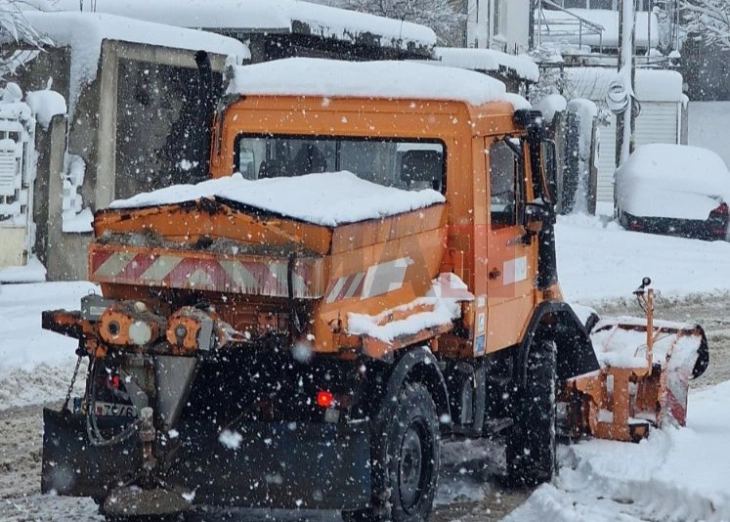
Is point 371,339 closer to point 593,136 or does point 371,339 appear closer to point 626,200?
point 626,200

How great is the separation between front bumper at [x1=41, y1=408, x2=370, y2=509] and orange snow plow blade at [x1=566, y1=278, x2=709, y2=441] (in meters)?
3.26

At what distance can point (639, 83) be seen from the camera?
41312mm

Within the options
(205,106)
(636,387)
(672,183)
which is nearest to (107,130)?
(205,106)

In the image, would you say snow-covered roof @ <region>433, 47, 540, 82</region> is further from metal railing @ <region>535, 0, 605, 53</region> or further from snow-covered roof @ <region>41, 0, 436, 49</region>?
metal railing @ <region>535, 0, 605, 53</region>

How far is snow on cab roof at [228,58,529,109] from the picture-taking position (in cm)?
803

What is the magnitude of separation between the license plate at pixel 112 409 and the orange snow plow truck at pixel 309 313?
1 centimetres

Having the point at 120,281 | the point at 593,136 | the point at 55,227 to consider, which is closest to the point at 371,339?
the point at 120,281

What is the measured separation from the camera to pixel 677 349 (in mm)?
10531

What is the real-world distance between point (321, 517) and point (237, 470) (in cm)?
109

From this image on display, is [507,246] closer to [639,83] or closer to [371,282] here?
[371,282]

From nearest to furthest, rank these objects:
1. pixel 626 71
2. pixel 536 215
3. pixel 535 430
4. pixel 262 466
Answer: pixel 262 466 < pixel 536 215 < pixel 535 430 < pixel 626 71

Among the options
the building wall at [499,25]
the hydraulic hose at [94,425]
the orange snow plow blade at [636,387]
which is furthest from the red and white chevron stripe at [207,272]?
the building wall at [499,25]

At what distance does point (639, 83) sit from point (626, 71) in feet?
35.9

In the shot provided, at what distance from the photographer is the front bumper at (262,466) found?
6621 millimetres
